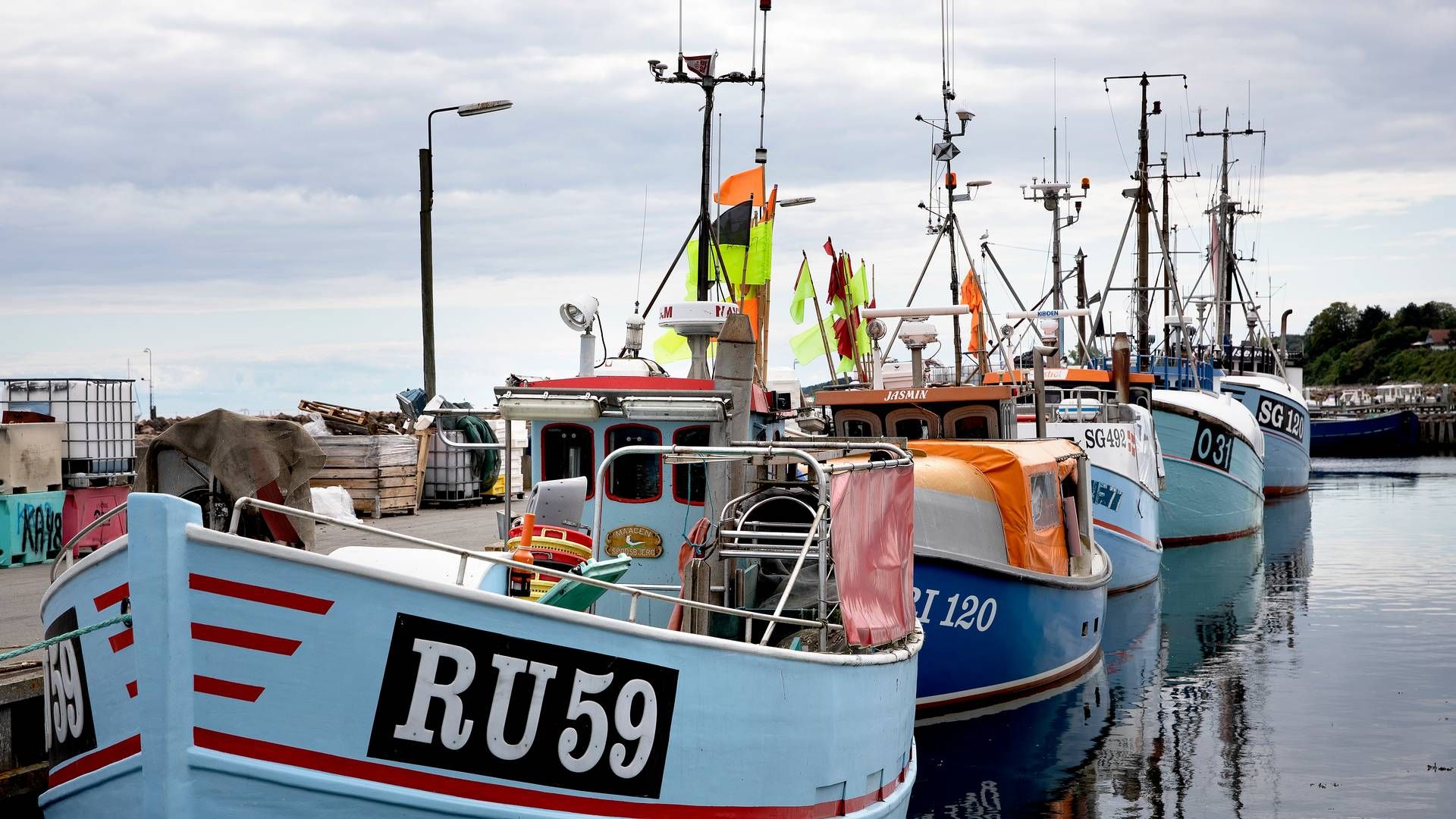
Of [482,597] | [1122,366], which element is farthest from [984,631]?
[1122,366]

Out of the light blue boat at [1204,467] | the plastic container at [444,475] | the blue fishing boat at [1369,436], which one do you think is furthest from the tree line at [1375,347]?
the plastic container at [444,475]

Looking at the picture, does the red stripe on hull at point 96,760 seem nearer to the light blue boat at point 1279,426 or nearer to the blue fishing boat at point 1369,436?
the light blue boat at point 1279,426

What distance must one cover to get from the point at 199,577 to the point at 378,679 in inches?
38.3

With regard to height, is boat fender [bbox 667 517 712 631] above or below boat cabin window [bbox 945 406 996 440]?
below

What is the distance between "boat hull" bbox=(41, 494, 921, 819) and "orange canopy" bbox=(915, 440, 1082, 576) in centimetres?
793

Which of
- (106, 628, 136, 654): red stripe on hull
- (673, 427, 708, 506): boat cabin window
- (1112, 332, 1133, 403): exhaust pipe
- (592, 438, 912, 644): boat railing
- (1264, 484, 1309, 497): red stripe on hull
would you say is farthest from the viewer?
(1264, 484, 1309, 497): red stripe on hull

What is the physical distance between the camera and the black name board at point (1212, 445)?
32.9 metres

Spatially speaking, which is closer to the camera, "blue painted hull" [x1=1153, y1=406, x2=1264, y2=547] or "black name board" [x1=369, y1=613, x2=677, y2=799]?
"black name board" [x1=369, y1=613, x2=677, y2=799]

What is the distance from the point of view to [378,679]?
256 inches

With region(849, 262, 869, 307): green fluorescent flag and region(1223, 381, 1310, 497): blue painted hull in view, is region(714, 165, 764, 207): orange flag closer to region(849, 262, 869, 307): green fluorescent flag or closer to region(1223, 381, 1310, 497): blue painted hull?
region(849, 262, 869, 307): green fluorescent flag

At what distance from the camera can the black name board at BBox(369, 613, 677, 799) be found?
21.6 feet

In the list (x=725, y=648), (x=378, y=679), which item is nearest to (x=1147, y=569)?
(x=725, y=648)

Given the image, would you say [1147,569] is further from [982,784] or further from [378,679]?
[378,679]

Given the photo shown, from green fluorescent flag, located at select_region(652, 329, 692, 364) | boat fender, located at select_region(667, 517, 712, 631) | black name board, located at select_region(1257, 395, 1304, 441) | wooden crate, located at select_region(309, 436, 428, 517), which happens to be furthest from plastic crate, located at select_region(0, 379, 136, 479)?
black name board, located at select_region(1257, 395, 1304, 441)
